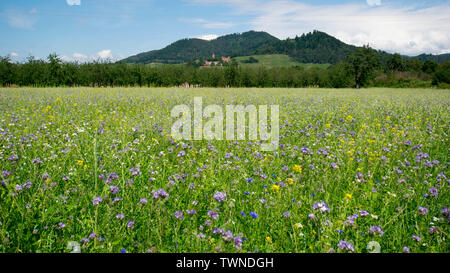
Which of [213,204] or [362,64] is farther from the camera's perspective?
[362,64]

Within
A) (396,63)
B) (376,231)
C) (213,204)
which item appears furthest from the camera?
(396,63)

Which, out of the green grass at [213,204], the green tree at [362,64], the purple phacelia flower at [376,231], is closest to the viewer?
the purple phacelia flower at [376,231]

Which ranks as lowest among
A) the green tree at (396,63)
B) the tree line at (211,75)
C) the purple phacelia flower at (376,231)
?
the purple phacelia flower at (376,231)

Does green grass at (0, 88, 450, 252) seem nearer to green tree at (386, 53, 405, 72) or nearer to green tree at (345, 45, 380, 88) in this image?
green tree at (345, 45, 380, 88)

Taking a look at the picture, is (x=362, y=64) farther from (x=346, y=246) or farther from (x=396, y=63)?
(x=346, y=246)

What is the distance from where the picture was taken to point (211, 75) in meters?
66.4

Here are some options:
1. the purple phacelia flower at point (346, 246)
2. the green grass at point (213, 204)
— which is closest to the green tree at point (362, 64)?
the green grass at point (213, 204)

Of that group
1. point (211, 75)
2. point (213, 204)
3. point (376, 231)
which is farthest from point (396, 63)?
point (213, 204)

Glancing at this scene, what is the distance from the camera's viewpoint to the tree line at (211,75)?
40.8 metres

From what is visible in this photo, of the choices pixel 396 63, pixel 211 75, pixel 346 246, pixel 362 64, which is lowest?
pixel 346 246

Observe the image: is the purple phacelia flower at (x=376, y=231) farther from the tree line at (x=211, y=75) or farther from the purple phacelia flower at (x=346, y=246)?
the tree line at (x=211, y=75)

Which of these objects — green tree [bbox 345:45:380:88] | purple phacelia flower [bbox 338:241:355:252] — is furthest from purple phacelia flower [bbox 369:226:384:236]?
green tree [bbox 345:45:380:88]

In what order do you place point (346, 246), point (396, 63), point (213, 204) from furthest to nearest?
point (396, 63), point (213, 204), point (346, 246)
